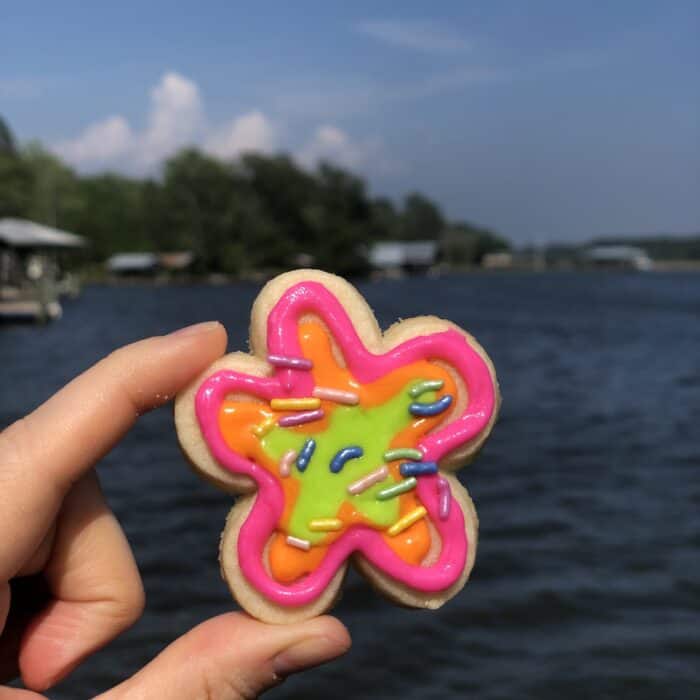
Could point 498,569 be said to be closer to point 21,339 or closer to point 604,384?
point 604,384

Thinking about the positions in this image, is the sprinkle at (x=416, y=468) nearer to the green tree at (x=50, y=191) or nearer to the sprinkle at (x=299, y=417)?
the sprinkle at (x=299, y=417)

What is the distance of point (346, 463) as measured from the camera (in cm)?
216

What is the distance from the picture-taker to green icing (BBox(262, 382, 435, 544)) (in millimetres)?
2143

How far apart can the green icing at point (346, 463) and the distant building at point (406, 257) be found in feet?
313

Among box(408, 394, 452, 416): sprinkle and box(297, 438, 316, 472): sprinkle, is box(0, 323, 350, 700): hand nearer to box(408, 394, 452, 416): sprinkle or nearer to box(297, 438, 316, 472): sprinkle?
box(297, 438, 316, 472): sprinkle

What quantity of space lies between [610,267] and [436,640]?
448 feet

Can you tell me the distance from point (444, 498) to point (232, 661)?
0.66 m

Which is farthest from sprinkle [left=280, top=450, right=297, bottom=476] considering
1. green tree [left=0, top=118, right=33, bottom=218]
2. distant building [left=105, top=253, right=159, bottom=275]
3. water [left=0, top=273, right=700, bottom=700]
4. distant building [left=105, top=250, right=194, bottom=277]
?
distant building [left=105, top=253, right=159, bottom=275]

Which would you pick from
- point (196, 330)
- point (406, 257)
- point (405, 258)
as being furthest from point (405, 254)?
point (196, 330)

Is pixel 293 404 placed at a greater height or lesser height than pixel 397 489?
greater

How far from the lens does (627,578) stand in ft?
20.5

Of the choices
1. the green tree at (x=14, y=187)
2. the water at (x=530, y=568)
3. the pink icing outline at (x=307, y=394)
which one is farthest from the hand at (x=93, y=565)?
the green tree at (x=14, y=187)

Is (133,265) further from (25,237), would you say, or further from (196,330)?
(196,330)

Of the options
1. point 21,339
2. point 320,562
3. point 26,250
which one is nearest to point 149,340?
point 320,562
